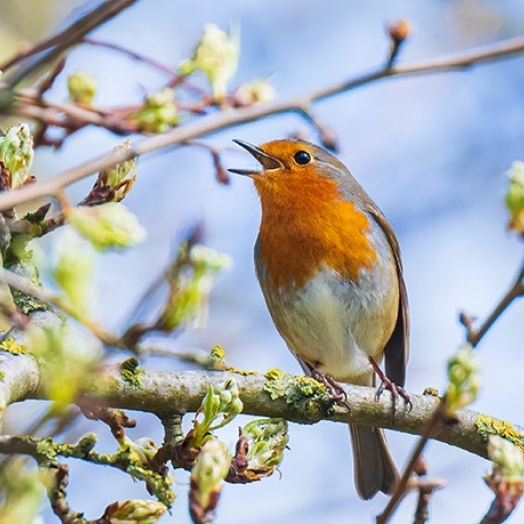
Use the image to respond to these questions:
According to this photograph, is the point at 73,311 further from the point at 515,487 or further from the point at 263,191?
the point at 263,191

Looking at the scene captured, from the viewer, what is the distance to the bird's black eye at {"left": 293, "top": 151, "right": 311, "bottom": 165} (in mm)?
5152

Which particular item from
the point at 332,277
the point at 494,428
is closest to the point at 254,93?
the point at 494,428

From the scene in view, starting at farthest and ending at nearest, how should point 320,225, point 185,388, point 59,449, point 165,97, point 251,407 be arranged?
point 320,225, point 251,407, point 185,388, point 59,449, point 165,97

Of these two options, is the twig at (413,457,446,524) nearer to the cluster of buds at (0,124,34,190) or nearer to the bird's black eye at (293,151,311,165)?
the cluster of buds at (0,124,34,190)

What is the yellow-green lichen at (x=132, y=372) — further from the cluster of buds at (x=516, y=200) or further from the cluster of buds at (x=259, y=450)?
the cluster of buds at (x=516, y=200)

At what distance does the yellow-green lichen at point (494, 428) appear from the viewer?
3.07 meters

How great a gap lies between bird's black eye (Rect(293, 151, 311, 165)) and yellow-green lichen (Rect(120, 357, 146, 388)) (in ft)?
9.01

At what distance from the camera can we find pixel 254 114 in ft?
3.95

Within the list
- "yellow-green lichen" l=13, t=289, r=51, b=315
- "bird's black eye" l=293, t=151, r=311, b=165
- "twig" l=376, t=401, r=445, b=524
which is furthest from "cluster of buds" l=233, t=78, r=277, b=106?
"bird's black eye" l=293, t=151, r=311, b=165

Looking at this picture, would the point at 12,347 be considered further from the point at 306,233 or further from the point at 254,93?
the point at 306,233

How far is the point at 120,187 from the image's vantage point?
230cm

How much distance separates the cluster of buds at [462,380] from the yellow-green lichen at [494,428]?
1.72 m

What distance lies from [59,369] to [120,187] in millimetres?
1119

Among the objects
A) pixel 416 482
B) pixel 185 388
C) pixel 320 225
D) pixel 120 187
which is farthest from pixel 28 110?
pixel 320 225
